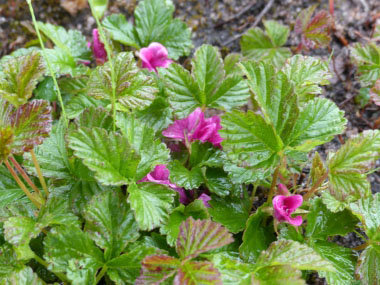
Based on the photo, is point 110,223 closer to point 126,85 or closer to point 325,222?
point 126,85

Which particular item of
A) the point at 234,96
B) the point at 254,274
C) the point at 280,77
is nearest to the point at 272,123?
the point at 280,77

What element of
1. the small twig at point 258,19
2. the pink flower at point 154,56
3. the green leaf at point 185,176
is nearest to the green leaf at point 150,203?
the green leaf at point 185,176

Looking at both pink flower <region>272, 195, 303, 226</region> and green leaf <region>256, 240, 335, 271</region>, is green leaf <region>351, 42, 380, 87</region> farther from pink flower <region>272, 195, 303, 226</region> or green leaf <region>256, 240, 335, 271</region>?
green leaf <region>256, 240, 335, 271</region>

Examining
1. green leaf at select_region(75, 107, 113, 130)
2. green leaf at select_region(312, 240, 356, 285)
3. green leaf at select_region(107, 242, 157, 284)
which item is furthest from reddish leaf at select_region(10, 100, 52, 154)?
green leaf at select_region(312, 240, 356, 285)

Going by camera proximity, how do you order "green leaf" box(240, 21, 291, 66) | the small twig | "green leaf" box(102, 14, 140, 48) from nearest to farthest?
"green leaf" box(102, 14, 140, 48), "green leaf" box(240, 21, 291, 66), the small twig

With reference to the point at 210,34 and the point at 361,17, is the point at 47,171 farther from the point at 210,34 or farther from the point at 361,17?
the point at 361,17

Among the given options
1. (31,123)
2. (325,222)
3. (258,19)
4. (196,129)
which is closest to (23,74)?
(31,123)
